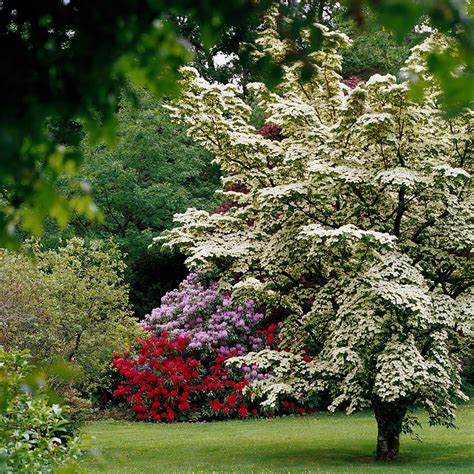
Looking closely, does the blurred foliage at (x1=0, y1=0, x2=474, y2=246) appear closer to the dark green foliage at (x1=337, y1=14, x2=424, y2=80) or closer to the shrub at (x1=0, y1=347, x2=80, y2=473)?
the shrub at (x1=0, y1=347, x2=80, y2=473)

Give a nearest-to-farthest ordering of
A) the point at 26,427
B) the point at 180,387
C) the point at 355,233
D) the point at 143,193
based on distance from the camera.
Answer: the point at 26,427, the point at 355,233, the point at 180,387, the point at 143,193

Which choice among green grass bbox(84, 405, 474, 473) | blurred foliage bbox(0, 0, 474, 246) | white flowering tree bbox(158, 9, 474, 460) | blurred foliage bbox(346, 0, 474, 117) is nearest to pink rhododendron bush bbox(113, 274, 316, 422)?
green grass bbox(84, 405, 474, 473)

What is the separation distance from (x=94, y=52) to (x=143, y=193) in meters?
20.5

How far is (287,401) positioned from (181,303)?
3.64 meters

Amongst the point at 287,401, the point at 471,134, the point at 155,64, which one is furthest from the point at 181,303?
the point at 155,64

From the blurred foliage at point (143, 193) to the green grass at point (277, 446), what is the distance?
6.76 meters

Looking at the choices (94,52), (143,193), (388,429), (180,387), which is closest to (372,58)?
(143,193)

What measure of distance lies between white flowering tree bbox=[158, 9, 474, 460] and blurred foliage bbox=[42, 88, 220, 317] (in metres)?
10.8

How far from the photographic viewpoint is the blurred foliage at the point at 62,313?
11805 millimetres

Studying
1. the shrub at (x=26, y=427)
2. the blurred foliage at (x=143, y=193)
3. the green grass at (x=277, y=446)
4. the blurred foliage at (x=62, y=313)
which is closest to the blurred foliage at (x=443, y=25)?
the shrub at (x=26, y=427)

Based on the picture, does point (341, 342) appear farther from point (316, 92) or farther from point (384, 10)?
point (384, 10)

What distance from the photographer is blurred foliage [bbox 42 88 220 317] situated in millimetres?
22156

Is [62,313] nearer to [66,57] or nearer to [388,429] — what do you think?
[388,429]

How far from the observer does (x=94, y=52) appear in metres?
1.64
